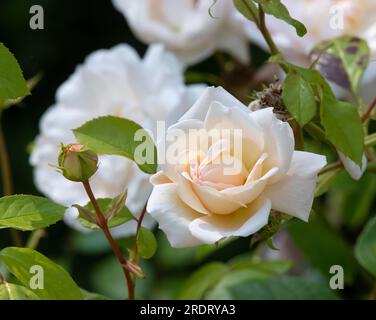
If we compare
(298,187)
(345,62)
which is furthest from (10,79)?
(345,62)

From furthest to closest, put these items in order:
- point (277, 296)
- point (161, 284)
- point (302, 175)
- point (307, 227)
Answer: point (161, 284) → point (307, 227) → point (277, 296) → point (302, 175)

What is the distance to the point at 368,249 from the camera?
26.8 inches

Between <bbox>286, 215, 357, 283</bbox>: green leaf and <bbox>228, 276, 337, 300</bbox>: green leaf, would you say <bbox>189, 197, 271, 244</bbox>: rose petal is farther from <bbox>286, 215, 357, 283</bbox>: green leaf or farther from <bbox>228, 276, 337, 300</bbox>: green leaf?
<bbox>286, 215, 357, 283</bbox>: green leaf

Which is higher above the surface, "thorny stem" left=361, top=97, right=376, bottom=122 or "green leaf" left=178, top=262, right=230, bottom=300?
"thorny stem" left=361, top=97, right=376, bottom=122

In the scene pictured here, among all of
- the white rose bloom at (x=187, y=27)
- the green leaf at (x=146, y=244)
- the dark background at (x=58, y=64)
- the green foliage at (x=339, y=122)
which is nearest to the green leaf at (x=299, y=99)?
the green foliage at (x=339, y=122)

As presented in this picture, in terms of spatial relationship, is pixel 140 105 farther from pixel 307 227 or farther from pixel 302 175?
pixel 302 175

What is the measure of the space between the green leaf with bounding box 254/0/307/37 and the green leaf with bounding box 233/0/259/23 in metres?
0.03

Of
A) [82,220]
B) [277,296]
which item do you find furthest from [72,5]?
[82,220]

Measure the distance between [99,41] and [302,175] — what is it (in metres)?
0.84

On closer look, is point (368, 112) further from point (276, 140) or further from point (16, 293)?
point (16, 293)

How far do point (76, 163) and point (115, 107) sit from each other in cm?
32

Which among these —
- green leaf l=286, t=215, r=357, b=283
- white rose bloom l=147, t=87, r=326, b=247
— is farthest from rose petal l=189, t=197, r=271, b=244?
green leaf l=286, t=215, r=357, b=283

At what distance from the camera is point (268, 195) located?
0.46 meters

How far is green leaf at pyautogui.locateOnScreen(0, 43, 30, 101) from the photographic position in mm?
465
